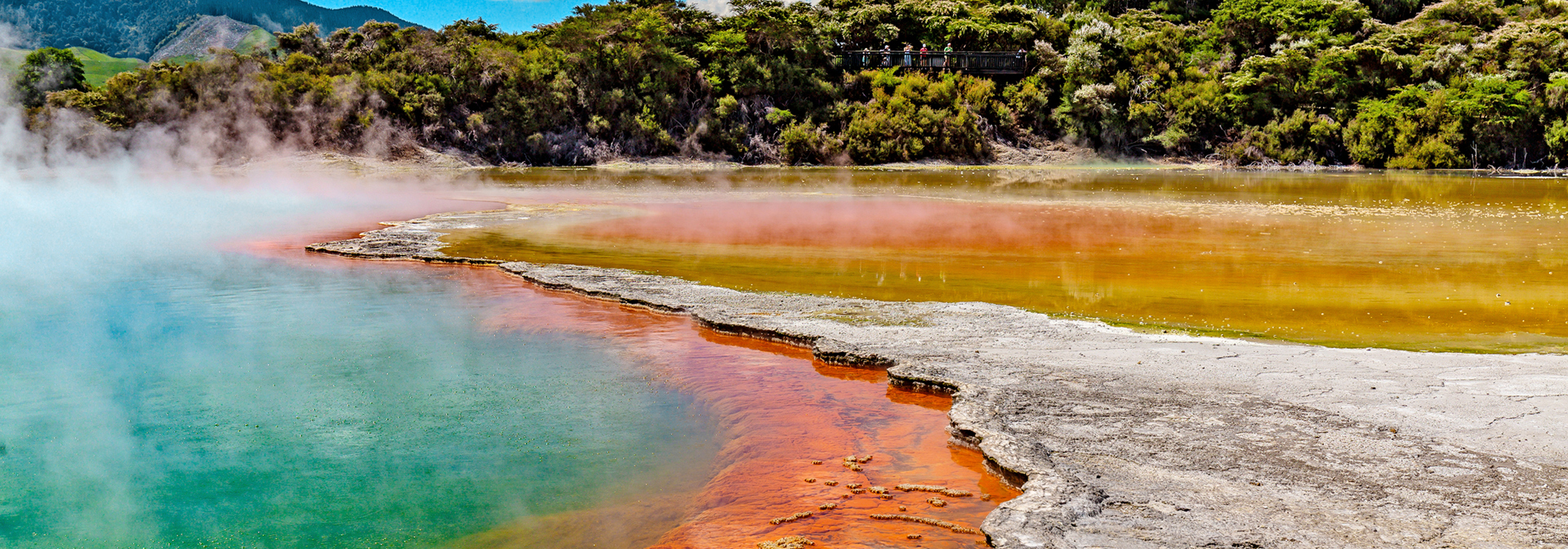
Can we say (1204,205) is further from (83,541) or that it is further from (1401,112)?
(1401,112)

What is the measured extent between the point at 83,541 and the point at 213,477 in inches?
31.4

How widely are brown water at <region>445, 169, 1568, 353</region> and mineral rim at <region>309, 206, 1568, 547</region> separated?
139 centimetres

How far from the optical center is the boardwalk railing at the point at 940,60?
51.5m

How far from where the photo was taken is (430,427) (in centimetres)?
630

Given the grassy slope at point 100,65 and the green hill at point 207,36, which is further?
the green hill at point 207,36

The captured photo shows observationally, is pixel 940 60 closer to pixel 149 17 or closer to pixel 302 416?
pixel 302 416

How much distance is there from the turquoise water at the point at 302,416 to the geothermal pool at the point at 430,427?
0.8 inches

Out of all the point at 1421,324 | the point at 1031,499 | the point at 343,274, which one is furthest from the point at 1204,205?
the point at 1031,499

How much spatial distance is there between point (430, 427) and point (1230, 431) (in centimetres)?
478

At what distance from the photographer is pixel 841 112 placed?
159ft

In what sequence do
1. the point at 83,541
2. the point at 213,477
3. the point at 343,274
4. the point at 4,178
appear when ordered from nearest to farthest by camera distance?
the point at 83,541 → the point at 213,477 → the point at 343,274 → the point at 4,178

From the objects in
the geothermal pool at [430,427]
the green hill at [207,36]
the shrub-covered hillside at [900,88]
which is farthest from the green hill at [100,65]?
the geothermal pool at [430,427]

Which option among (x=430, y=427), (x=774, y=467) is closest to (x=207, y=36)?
(x=430, y=427)

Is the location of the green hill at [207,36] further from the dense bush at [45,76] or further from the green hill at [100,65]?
the dense bush at [45,76]
